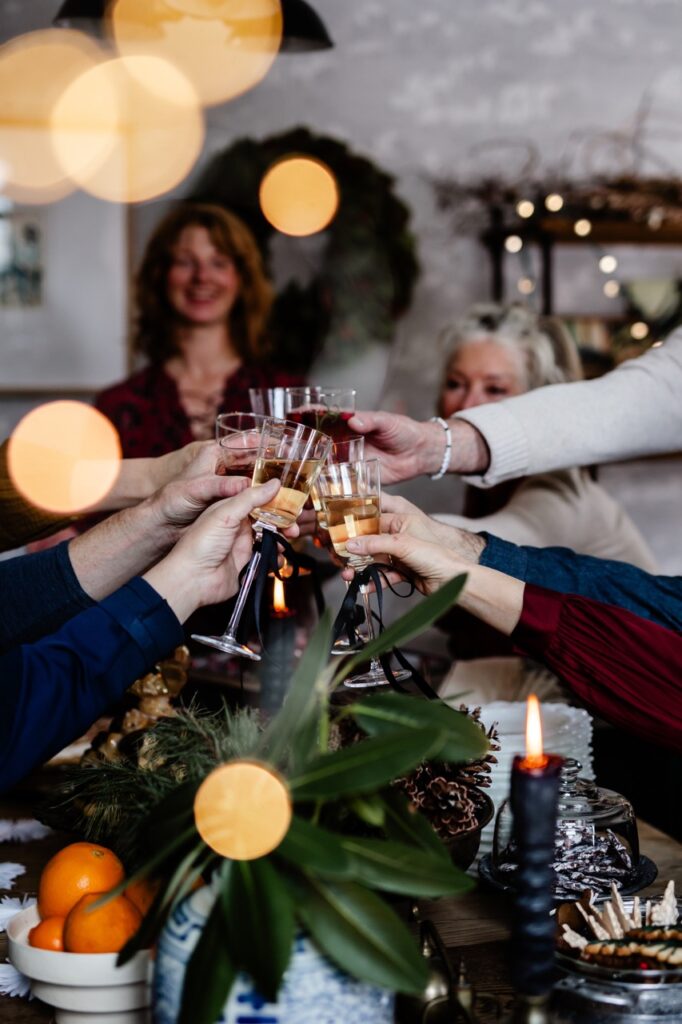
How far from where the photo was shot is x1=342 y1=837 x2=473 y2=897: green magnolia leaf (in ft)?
2.72

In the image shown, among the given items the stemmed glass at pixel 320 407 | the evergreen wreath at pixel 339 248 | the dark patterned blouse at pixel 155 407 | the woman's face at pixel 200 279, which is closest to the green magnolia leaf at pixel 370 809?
the stemmed glass at pixel 320 407

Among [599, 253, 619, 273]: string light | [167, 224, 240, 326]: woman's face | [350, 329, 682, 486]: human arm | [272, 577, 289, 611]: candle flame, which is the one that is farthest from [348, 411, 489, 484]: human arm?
[599, 253, 619, 273]: string light

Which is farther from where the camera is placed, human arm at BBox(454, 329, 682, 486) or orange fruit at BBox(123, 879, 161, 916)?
human arm at BBox(454, 329, 682, 486)

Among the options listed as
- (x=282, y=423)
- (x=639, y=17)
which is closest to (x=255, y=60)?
(x=639, y=17)

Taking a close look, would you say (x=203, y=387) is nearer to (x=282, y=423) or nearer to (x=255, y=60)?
(x=255, y=60)

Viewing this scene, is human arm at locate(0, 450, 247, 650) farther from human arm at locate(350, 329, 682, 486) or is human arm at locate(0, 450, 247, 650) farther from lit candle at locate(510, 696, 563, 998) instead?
lit candle at locate(510, 696, 563, 998)

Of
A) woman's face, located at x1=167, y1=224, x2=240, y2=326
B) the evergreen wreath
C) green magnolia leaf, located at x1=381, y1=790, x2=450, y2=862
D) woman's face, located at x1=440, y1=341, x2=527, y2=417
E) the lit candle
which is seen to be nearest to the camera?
the lit candle

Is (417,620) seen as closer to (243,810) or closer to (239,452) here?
(243,810)

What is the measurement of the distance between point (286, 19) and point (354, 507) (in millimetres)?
1593

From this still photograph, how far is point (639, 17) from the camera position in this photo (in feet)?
13.6

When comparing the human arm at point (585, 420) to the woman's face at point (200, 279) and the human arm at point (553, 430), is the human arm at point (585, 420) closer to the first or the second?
the human arm at point (553, 430)

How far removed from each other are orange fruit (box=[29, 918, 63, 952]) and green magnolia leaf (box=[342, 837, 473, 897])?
1.14 ft

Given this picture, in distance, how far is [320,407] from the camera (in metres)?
1.74

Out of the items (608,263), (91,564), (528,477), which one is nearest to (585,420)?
(528,477)
